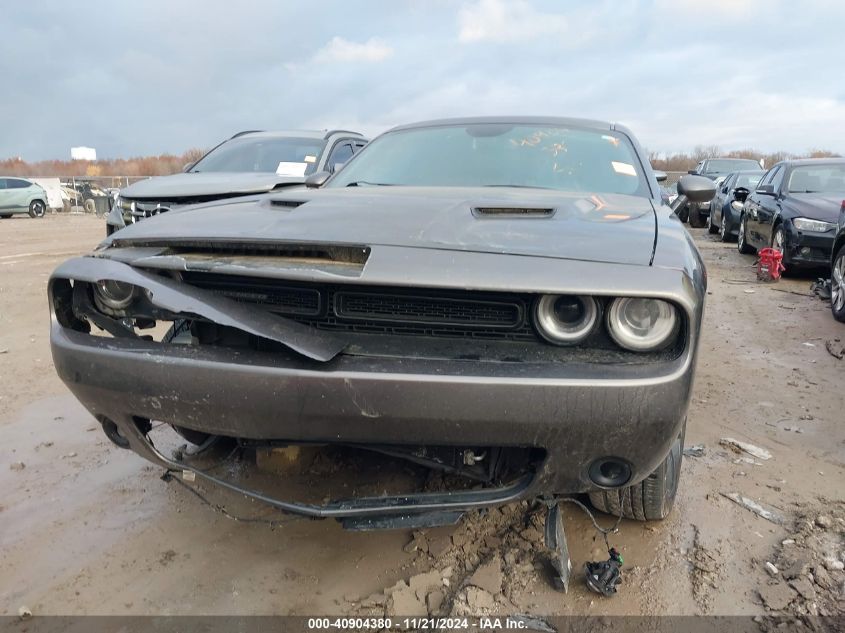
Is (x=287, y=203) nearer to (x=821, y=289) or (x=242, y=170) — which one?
(x=242, y=170)

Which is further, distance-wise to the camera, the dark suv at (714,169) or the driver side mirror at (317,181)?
the dark suv at (714,169)

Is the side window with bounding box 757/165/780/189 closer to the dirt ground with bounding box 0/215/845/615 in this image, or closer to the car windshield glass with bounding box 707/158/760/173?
the dirt ground with bounding box 0/215/845/615

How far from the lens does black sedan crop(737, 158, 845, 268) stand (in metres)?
7.44

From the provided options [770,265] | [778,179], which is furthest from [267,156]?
[778,179]

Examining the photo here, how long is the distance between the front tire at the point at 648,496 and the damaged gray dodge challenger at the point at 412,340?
5 cm

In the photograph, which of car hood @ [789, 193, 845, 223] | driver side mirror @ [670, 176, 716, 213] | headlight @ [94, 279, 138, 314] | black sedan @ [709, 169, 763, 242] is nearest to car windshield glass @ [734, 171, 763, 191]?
black sedan @ [709, 169, 763, 242]

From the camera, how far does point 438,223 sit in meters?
1.94

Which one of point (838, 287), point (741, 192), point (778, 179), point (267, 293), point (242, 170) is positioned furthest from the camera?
point (741, 192)

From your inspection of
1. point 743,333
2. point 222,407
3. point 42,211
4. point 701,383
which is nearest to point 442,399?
point 222,407

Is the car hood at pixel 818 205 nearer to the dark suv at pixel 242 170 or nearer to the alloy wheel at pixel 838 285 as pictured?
the alloy wheel at pixel 838 285

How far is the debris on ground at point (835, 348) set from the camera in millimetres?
4695

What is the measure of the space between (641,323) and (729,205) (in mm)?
11546

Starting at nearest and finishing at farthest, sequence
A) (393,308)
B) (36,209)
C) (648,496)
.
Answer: (393,308)
(648,496)
(36,209)

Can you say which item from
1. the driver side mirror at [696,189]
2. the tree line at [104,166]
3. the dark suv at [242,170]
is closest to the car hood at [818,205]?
the driver side mirror at [696,189]
